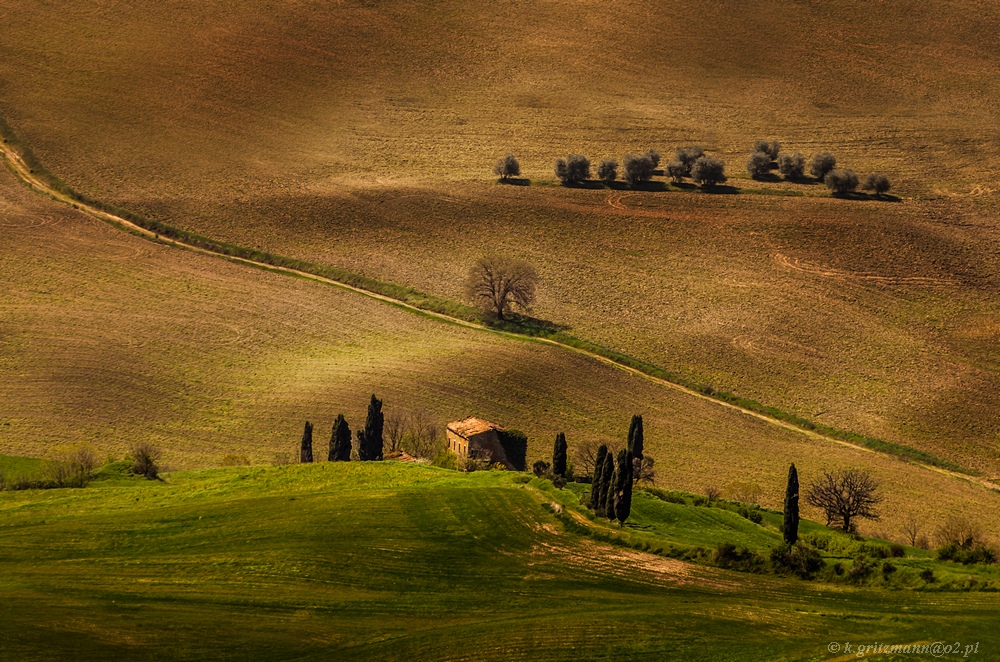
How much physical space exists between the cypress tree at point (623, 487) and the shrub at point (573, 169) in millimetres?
87573

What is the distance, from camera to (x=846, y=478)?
8081 centimetres

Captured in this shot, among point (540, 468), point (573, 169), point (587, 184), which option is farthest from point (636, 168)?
point (540, 468)

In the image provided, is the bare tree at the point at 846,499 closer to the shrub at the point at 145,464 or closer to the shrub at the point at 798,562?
the shrub at the point at 798,562

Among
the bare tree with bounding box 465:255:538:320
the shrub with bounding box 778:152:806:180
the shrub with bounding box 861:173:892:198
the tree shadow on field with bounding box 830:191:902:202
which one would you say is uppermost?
the shrub with bounding box 778:152:806:180

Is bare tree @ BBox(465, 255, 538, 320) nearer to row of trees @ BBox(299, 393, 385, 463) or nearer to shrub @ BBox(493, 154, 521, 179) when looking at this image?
shrub @ BBox(493, 154, 521, 179)

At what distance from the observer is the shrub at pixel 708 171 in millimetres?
150750

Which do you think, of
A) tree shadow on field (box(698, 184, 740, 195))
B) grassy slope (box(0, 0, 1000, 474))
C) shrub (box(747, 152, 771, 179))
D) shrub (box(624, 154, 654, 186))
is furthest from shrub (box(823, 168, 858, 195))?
shrub (box(624, 154, 654, 186))

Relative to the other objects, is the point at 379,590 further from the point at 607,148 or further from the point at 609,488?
the point at 607,148

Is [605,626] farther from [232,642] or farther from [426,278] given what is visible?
[426,278]

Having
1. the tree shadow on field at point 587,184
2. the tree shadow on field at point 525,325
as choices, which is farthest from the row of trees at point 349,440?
the tree shadow on field at point 587,184

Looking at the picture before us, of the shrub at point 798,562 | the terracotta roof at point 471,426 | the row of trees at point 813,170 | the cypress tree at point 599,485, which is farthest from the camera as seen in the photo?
the row of trees at point 813,170

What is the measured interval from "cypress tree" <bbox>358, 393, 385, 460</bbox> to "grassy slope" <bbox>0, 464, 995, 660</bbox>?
1441cm

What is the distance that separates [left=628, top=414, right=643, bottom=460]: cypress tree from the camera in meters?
87.4

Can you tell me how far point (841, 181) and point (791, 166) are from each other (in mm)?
7899
